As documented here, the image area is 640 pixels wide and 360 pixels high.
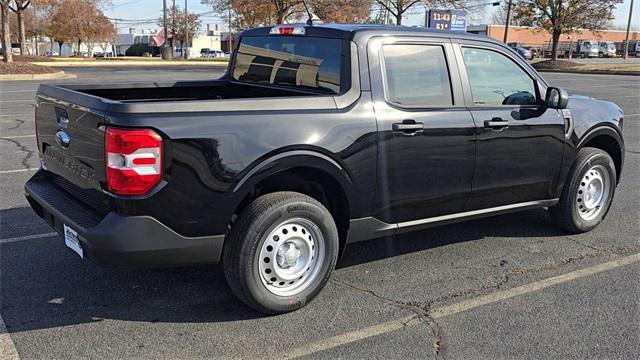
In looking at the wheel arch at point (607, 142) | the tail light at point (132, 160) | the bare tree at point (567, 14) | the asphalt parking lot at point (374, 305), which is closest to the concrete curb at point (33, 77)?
the asphalt parking lot at point (374, 305)

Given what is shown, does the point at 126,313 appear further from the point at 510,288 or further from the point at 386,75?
the point at 510,288

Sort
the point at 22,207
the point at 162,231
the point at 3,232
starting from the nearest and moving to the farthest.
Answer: the point at 162,231 < the point at 3,232 < the point at 22,207

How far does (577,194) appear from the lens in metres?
5.36

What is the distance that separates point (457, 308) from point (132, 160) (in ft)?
7.41

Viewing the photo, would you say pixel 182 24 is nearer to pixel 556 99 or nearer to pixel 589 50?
pixel 589 50

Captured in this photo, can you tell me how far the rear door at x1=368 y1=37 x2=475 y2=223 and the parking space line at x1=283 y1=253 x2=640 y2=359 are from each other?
72cm

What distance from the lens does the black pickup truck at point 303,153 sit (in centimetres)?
325

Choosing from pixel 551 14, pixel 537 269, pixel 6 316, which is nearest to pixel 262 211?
pixel 6 316

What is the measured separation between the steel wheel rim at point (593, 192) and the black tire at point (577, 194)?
0.02m

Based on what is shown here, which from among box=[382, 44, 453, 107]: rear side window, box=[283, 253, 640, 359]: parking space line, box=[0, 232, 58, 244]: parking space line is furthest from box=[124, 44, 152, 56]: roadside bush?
box=[283, 253, 640, 359]: parking space line

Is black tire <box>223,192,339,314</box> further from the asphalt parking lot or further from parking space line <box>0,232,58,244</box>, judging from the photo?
parking space line <box>0,232,58,244</box>

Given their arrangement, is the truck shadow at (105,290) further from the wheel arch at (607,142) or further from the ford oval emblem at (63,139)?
the wheel arch at (607,142)

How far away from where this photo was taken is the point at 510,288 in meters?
4.25

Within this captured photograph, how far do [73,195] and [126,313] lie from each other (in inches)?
33.0
